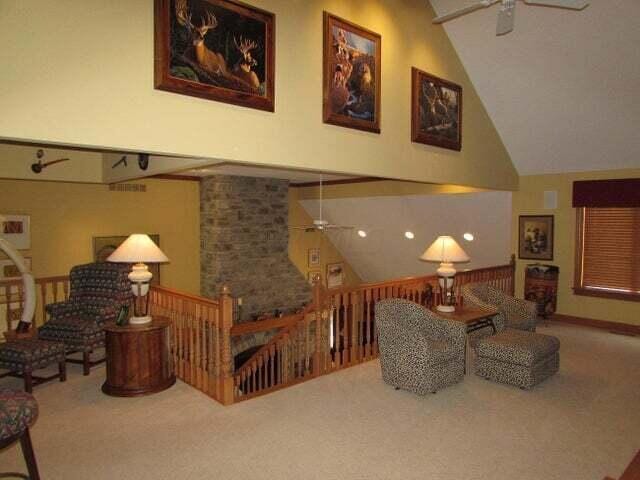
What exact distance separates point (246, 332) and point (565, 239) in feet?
19.3

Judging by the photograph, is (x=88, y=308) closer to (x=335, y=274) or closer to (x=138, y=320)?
(x=138, y=320)

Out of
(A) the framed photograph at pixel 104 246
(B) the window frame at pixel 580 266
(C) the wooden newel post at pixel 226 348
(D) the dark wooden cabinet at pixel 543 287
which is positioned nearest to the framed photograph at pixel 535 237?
(D) the dark wooden cabinet at pixel 543 287

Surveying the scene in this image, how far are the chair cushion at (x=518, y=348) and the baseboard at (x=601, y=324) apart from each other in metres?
3.00

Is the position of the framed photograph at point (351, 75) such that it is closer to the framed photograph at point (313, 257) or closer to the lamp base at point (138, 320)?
the lamp base at point (138, 320)

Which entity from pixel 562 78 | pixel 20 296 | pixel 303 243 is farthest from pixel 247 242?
pixel 562 78

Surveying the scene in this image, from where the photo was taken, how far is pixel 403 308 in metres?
4.62

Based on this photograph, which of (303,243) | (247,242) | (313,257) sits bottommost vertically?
(313,257)

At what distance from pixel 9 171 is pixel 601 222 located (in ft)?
28.3

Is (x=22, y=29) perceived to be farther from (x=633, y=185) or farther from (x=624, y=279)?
(x=624, y=279)

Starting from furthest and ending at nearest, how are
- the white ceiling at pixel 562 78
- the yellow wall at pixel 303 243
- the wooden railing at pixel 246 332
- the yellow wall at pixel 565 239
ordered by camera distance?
the yellow wall at pixel 303 243 < the yellow wall at pixel 565 239 < the white ceiling at pixel 562 78 < the wooden railing at pixel 246 332

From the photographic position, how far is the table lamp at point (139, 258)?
13.4 feet

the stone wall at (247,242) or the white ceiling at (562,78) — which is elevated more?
the white ceiling at (562,78)

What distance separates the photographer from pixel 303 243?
999 centimetres

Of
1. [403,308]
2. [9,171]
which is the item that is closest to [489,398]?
[403,308]
